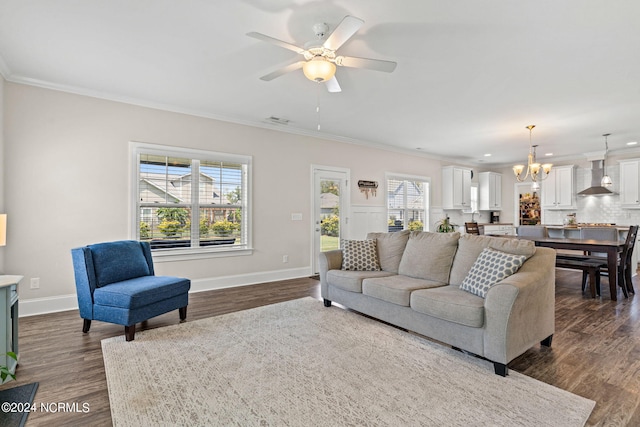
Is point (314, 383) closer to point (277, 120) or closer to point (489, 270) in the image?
point (489, 270)

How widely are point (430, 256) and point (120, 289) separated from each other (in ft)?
10.4

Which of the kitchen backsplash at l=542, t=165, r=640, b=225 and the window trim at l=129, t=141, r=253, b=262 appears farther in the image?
the kitchen backsplash at l=542, t=165, r=640, b=225

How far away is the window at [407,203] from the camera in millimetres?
7430

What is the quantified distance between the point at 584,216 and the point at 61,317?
35.4 ft

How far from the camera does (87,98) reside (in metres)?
3.96

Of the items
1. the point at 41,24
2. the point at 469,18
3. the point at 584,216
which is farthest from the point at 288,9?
the point at 584,216

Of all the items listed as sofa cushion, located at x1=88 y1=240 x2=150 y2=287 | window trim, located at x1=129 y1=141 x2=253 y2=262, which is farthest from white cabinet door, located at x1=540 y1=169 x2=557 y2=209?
sofa cushion, located at x1=88 y1=240 x2=150 y2=287

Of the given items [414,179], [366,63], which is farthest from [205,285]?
[414,179]

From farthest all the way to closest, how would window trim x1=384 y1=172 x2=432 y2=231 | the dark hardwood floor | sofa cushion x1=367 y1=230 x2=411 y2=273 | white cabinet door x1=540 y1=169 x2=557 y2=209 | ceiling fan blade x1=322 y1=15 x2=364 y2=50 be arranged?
1. white cabinet door x1=540 y1=169 x2=557 y2=209
2. window trim x1=384 y1=172 x2=432 y2=231
3. sofa cushion x1=367 y1=230 x2=411 y2=273
4. ceiling fan blade x1=322 y1=15 x2=364 y2=50
5. the dark hardwood floor

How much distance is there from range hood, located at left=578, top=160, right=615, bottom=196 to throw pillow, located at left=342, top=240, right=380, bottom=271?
6.91 m

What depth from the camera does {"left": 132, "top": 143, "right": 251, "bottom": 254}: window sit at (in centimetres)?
438

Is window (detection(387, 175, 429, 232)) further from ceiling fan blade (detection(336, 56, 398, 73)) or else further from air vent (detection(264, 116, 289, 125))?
ceiling fan blade (detection(336, 56, 398, 73))

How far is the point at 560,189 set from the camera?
8.14 meters

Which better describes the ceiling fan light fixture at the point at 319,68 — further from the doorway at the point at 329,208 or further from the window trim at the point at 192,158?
the doorway at the point at 329,208
